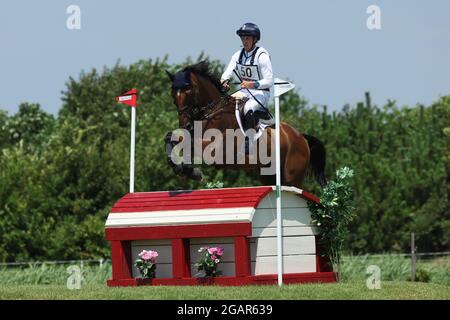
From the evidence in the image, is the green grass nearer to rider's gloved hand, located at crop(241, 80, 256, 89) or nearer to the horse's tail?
rider's gloved hand, located at crop(241, 80, 256, 89)

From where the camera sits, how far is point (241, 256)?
11508 millimetres

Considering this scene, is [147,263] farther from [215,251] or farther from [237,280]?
[237,280]

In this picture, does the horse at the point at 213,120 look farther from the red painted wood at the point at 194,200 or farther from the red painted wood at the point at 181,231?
the red painted wood at the point at 181,231

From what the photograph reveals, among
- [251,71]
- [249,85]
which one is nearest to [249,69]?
[251,71]

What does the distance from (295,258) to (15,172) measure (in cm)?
1536

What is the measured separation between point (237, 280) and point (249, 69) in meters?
2.59

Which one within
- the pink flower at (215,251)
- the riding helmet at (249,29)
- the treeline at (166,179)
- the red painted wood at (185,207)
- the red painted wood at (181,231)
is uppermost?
the riding helmet at (249,29)

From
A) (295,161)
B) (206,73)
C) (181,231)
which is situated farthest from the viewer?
(295,161)

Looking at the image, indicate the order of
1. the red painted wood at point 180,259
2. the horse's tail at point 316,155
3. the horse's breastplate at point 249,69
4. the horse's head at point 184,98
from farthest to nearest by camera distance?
the horse's tail at point 316,155 → the horse's breastplate at point 249,69 → the horse's head at point 184,98 → the red painted wood at point 180,259

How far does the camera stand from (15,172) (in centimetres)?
2611

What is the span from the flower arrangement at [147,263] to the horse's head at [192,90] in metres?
1.56

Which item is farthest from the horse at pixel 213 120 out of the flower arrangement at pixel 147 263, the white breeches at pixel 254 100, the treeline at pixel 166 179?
the treeline at pixel 166 179

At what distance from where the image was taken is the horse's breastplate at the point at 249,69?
12266mm
